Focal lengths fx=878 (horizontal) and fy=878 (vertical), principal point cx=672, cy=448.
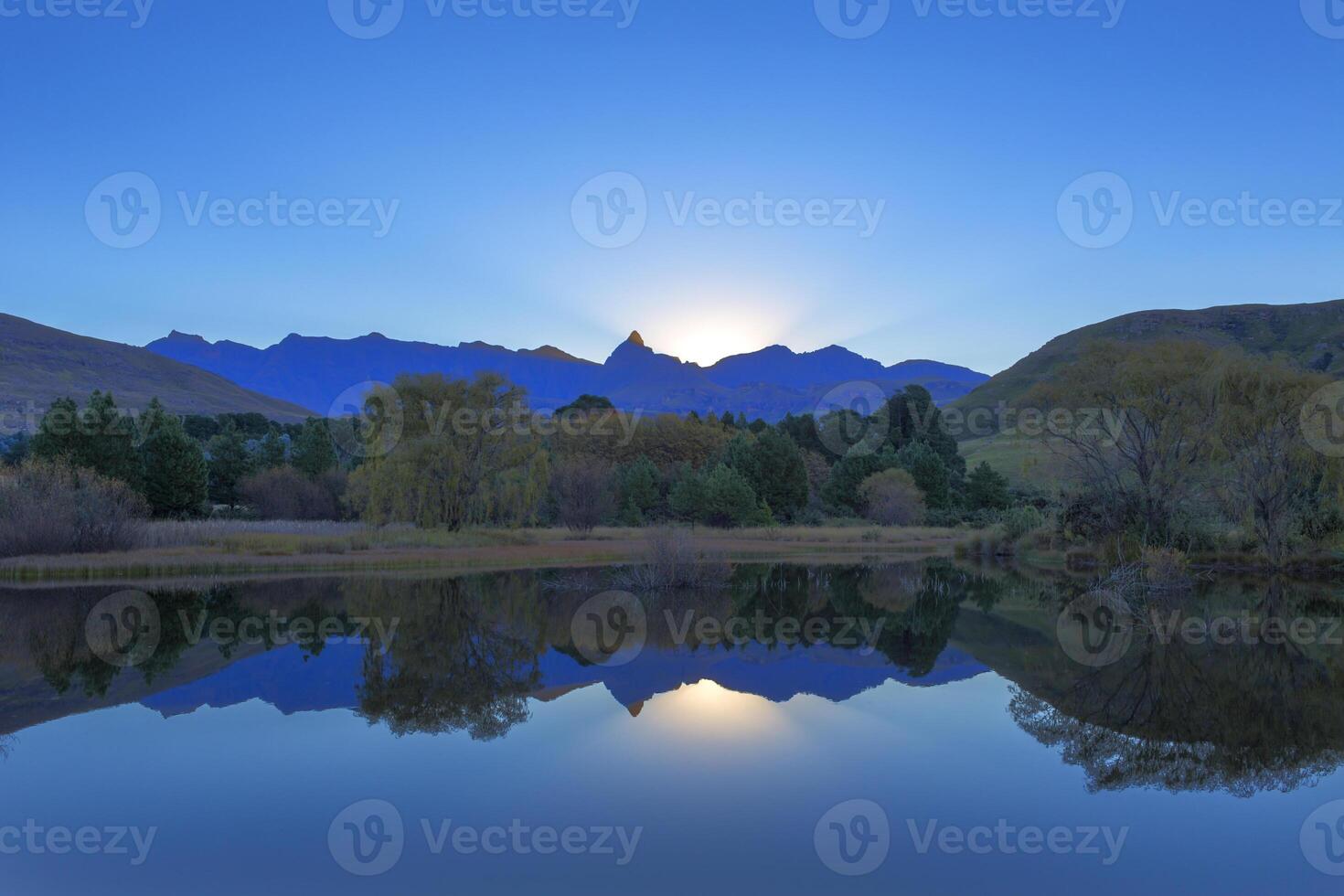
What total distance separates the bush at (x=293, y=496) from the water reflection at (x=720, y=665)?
27548 millimetres

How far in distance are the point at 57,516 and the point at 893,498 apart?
47.3m

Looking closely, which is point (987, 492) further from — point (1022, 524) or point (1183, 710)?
point (1183, 710)

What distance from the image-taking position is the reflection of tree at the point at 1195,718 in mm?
9719

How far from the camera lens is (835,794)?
29.3ft

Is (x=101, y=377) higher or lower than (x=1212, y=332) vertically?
lower

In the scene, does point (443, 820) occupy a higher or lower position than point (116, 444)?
lower

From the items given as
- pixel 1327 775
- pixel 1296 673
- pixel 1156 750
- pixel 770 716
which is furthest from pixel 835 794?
pixel 1296 673

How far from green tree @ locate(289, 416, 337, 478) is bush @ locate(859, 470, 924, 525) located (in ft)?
119

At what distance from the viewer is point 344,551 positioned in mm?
32156

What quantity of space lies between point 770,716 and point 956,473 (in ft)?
214

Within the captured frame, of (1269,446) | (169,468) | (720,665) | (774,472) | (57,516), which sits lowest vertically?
(720,665)

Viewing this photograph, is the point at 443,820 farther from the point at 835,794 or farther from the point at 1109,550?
the point at 1109,550

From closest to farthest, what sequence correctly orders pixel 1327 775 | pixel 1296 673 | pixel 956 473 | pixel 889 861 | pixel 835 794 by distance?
pixel 889 861, pixel 835 794, pixel 1327 775, pixel 1296 673, pixel 956 473

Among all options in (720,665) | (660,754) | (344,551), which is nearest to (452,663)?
(720,665)
